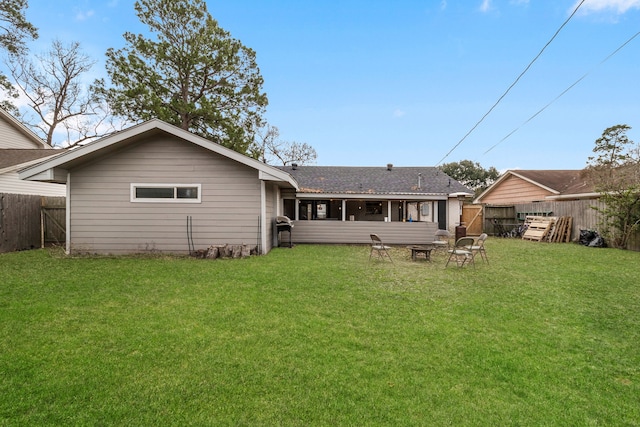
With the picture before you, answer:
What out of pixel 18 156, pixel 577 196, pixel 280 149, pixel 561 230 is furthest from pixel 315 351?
pixel 280 149

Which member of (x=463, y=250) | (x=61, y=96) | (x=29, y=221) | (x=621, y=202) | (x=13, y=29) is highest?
(x=13, y=29)

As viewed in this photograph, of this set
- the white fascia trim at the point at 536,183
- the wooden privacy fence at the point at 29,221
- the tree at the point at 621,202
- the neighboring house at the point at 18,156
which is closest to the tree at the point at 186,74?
the neighboring house at the point at 18,156

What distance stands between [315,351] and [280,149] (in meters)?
28.3

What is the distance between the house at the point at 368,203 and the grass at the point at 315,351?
619cm

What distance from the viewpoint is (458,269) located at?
299 inches

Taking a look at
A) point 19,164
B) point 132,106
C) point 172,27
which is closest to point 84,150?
point 19,164

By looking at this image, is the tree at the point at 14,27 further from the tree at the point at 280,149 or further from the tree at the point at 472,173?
the tree at the point at 472,173

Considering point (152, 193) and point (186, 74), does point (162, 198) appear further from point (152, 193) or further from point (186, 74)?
point (186, 74)

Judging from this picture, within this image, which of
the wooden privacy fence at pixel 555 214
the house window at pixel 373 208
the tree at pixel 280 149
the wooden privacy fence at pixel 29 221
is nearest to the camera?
the wooden privacy fence at pixel 29 221

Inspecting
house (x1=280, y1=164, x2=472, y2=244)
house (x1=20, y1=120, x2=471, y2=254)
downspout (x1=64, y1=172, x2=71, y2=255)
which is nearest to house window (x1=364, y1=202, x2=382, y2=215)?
house (x1=280, y1=164, x2=472, y2=244)

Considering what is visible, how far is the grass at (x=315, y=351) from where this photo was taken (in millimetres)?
2279

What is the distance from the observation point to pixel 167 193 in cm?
921

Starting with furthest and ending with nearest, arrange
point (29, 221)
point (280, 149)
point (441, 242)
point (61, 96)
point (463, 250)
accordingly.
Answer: point (280, 149)
point (61, 96)
point (29, 221)
point (441, 242)
point (463, 250)

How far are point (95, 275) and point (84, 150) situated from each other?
387 cm
